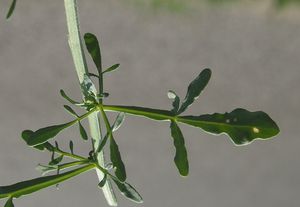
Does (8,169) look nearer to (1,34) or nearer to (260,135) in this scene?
(1,34)

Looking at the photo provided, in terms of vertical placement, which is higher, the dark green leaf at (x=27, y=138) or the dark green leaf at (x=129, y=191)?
the dark green leaf at (x=27, y=138)

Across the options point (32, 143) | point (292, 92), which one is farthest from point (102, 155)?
point (292, 92)

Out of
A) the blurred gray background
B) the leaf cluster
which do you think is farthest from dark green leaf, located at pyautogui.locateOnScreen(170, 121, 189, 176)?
the blurred gray background

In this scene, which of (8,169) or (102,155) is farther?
(8,169)

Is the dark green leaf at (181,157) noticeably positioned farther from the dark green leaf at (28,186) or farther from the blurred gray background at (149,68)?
the blurred gray background at (149,68)

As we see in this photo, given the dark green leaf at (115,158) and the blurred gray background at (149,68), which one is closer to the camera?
the dark green leaf at (115,158)

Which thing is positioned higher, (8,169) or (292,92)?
(292,92)

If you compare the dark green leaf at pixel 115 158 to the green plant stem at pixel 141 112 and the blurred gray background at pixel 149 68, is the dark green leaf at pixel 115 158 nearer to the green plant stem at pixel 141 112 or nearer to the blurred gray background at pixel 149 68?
the green plant stem at pixel 141 112

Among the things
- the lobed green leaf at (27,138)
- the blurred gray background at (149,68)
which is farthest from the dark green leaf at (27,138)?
the blurred gray background at (149,68)
